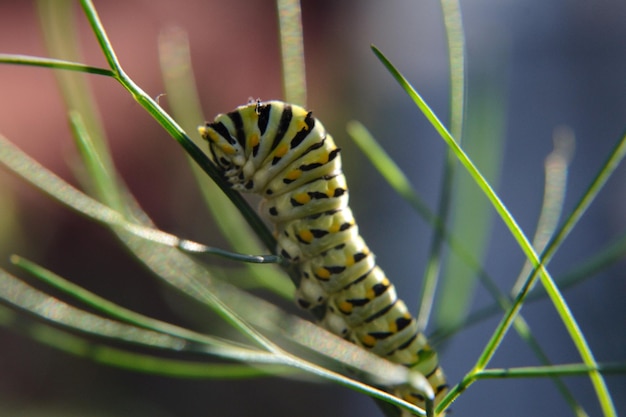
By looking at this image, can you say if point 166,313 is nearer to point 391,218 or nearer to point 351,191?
point 351,191

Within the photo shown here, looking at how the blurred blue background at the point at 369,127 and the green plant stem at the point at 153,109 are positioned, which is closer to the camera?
the green plant stem at the point at 153,109

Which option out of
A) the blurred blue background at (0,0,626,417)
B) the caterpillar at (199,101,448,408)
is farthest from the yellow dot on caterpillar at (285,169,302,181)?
the blurred blue background at (0,0,626,417)

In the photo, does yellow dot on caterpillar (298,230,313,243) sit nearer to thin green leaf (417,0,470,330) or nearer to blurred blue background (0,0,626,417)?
thin green leaf (417,0,470,330)

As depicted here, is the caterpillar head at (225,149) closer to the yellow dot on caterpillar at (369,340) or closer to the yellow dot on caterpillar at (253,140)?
the yellow dot on caterpillar at (253,140)

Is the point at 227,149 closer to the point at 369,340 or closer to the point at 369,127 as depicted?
the point at 369,340

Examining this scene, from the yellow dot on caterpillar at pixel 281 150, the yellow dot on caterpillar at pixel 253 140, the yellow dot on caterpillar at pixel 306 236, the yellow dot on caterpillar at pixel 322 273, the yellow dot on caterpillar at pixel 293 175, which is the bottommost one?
the yellow dot on caterpillar at pixel 322 273

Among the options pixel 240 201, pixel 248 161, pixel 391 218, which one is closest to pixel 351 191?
pixel 391 218

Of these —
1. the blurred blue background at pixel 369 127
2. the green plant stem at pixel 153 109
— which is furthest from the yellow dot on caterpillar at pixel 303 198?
the blurred blue background at pixel 369 127
